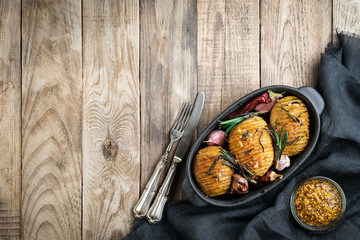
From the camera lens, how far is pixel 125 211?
1.11m

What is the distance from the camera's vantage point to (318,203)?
0.99 metres

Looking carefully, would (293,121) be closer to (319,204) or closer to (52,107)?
(319,204)

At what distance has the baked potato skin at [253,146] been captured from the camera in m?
0.91

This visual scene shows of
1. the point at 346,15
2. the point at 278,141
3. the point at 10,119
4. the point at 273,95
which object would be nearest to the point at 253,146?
the point at 278,141

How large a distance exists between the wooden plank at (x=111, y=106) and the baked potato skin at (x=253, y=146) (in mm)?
373

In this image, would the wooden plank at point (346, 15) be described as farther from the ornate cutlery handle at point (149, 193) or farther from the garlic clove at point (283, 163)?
the ornate cutlery handle at point (149, 193)

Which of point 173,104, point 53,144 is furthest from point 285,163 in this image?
point 53,144

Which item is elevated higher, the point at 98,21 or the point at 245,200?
the point at 98,21

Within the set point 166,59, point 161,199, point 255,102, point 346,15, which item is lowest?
point 161,199

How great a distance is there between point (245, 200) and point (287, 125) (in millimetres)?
251

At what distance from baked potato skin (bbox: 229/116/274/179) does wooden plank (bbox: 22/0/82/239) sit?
0.56 m

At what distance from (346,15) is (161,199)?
3.04ft

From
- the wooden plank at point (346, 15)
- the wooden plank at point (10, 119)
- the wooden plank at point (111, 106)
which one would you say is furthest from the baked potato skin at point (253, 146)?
the wooden plank at point (10, 119)

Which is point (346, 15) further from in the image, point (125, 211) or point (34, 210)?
point (34, 210)
